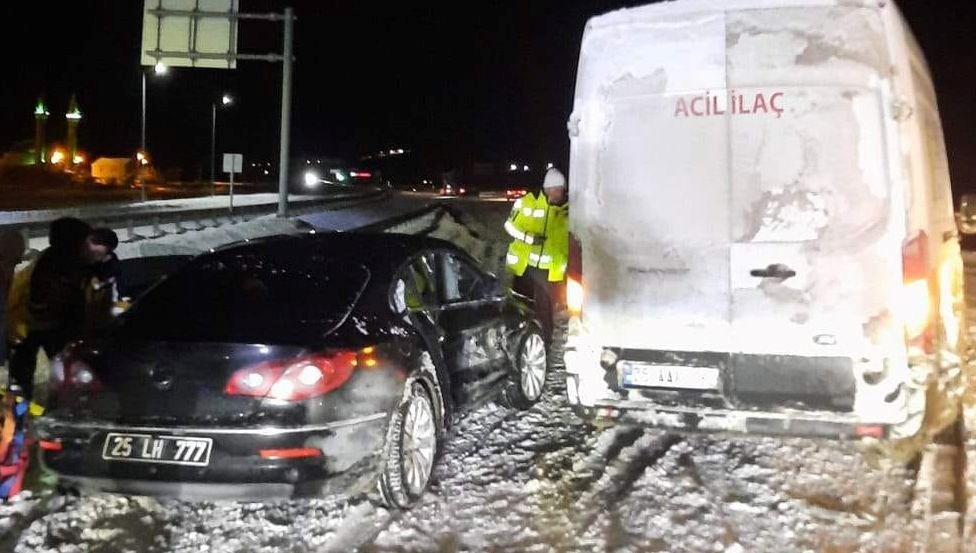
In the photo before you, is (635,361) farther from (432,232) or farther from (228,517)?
(432,232)

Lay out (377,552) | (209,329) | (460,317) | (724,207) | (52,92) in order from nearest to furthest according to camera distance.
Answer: (377,552) → (209,329) → (724,207) → (460,317) → (52,92)

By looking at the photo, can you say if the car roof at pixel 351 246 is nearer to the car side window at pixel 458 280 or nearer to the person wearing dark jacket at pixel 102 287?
the car side window at pixel 458 280

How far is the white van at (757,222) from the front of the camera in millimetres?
5094

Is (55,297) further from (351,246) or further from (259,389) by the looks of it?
(259,389)

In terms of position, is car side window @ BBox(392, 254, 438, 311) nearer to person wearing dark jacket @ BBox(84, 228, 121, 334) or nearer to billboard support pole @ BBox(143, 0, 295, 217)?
person wearing dark jacket @ BBox(84, 228, 121, 334)

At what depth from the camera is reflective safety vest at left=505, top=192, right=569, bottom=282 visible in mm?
9102

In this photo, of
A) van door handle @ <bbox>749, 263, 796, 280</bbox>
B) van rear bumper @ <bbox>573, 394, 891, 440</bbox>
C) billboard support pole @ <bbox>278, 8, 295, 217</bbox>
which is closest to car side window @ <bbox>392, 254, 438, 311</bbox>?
van rear bumper @ <bbox>573, 394, 891, 440</bbox>

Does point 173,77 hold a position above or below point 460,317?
above

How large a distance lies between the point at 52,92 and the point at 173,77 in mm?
10327

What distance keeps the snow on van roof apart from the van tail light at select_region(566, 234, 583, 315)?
124 cm

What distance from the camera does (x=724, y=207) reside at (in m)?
5.39

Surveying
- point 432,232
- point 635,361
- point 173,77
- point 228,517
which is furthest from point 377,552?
point 173,77

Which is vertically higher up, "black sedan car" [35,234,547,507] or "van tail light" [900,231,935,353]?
"van tail light" [900,231,935,353]

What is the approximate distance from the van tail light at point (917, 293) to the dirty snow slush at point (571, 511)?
35.6 inches
